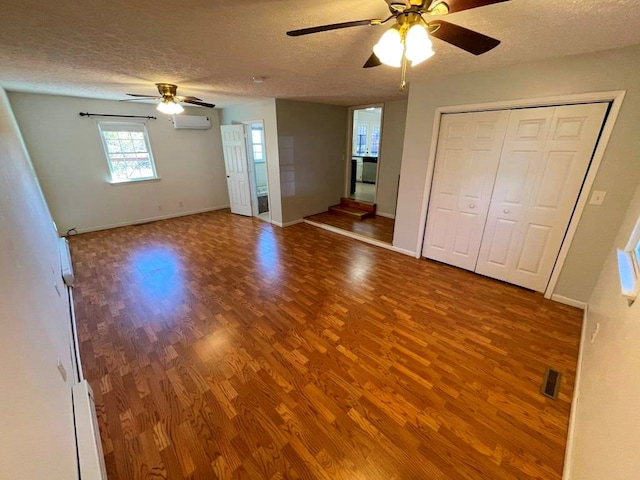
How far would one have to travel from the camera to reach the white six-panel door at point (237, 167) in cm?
523

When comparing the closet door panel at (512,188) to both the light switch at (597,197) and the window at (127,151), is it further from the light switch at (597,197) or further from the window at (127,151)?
the window at (127,151)

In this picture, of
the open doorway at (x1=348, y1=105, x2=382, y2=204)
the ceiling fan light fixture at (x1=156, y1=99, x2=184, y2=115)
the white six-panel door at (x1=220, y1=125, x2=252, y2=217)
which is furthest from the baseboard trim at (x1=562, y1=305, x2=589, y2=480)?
the open doorway at (x1=348, y1=105, x2=382, y2=204)

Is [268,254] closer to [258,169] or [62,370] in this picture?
[62,370]

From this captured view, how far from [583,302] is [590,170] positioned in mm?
1300

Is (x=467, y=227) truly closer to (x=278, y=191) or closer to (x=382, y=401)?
(x=382, y=401)

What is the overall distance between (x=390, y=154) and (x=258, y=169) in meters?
3.70

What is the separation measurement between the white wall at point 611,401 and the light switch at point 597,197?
3.31 feet

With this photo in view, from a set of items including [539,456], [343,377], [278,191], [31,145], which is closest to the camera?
[539,456]

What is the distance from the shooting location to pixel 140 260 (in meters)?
3.61

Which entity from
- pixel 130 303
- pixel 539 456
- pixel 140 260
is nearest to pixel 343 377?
pixel 539 456

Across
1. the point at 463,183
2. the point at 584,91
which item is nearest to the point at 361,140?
the point at 463,183

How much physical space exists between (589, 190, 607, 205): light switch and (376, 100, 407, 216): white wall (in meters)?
3.04

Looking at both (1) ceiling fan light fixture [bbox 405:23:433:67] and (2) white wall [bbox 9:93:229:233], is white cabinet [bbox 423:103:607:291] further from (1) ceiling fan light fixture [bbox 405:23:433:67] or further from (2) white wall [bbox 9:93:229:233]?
(2) white wall [bbox 9:93:229:233]

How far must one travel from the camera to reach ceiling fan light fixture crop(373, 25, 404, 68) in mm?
1245
